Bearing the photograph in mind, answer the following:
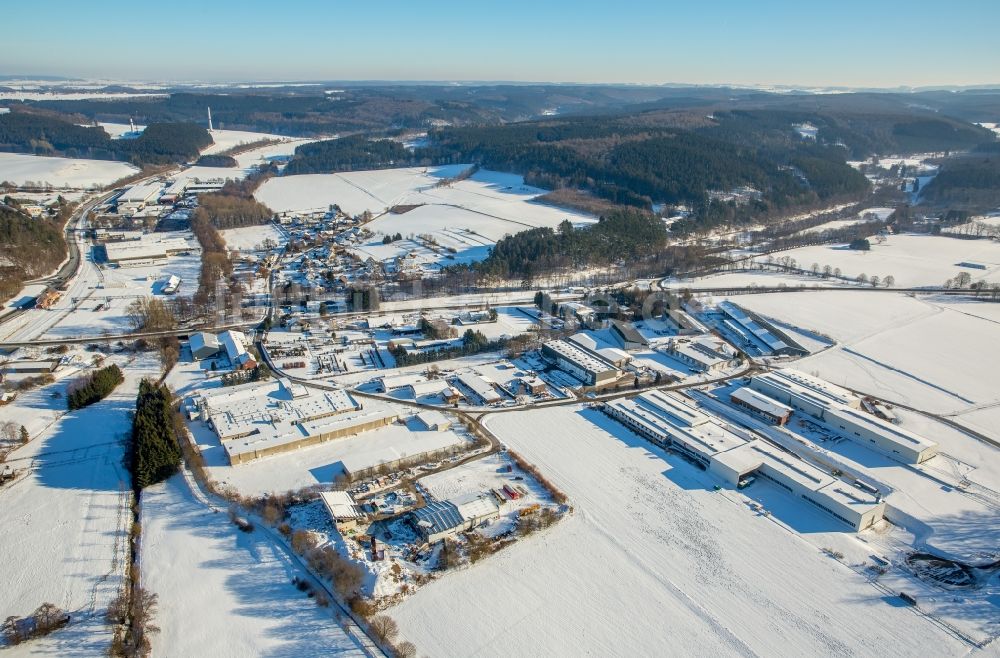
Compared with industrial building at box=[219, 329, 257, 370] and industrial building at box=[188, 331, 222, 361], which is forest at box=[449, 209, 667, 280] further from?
industrial building at box=[188, 331, 222, 361]

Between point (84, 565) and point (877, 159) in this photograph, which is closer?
point (84, 565)

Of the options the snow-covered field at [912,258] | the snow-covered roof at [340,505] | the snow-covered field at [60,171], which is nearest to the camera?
the snow-covered roof at [340,505]

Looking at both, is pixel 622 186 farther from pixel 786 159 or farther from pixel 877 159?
pixel 877 159


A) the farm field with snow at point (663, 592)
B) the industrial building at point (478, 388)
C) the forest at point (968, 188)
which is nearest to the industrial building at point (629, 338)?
the industrial building at point (478, 388)

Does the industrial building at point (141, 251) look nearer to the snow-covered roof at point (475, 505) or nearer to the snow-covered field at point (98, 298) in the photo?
the snow-covered field at point (98, 298)

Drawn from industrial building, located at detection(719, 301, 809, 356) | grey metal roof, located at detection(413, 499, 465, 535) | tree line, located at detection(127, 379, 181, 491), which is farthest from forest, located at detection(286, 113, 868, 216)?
tree line, located at detection(127, 379, 181, 491)

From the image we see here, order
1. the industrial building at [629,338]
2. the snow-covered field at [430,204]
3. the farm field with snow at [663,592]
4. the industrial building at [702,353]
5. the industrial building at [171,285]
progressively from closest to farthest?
the farm field with snow at [663,592] < the industrial building at [702,353] < the industrial building at [629,338] < the industrial building at [171,285] < the snow-covered field at [430,204]

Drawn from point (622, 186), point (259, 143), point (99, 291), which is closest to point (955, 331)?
point (622, 186)
